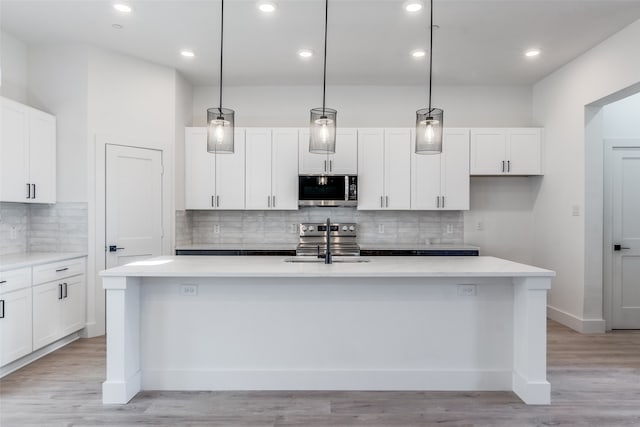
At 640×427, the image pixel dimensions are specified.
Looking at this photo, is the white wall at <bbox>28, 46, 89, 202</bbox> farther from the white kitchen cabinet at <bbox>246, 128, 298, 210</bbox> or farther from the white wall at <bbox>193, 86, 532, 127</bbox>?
the white kitchen cabinet at <bbox>246, 128, 298, 210</bbox>

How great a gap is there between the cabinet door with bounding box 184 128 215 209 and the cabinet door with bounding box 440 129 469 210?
287 centimetres

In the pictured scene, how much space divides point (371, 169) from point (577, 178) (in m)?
2.24

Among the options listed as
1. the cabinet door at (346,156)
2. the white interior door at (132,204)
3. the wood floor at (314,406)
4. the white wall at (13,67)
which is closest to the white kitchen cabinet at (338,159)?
the cabinet door at (346,156)

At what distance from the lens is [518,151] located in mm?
4906

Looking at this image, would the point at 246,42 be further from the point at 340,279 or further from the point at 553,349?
the point at 553,349

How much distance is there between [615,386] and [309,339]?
2.26m

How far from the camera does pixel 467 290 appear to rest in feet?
9.18

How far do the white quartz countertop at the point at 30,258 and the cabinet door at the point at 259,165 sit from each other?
197 centimetres

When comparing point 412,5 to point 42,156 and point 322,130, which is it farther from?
point 42,156

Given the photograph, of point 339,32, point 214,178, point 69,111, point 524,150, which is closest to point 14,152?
point 69,111

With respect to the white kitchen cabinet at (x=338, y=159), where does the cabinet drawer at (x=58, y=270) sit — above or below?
below

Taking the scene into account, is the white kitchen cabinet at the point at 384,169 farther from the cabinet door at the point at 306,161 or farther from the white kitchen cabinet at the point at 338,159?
the cabinet door at the point at 306,161

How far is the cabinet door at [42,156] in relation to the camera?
145 inches

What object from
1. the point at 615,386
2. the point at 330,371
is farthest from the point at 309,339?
the point at 615,386
